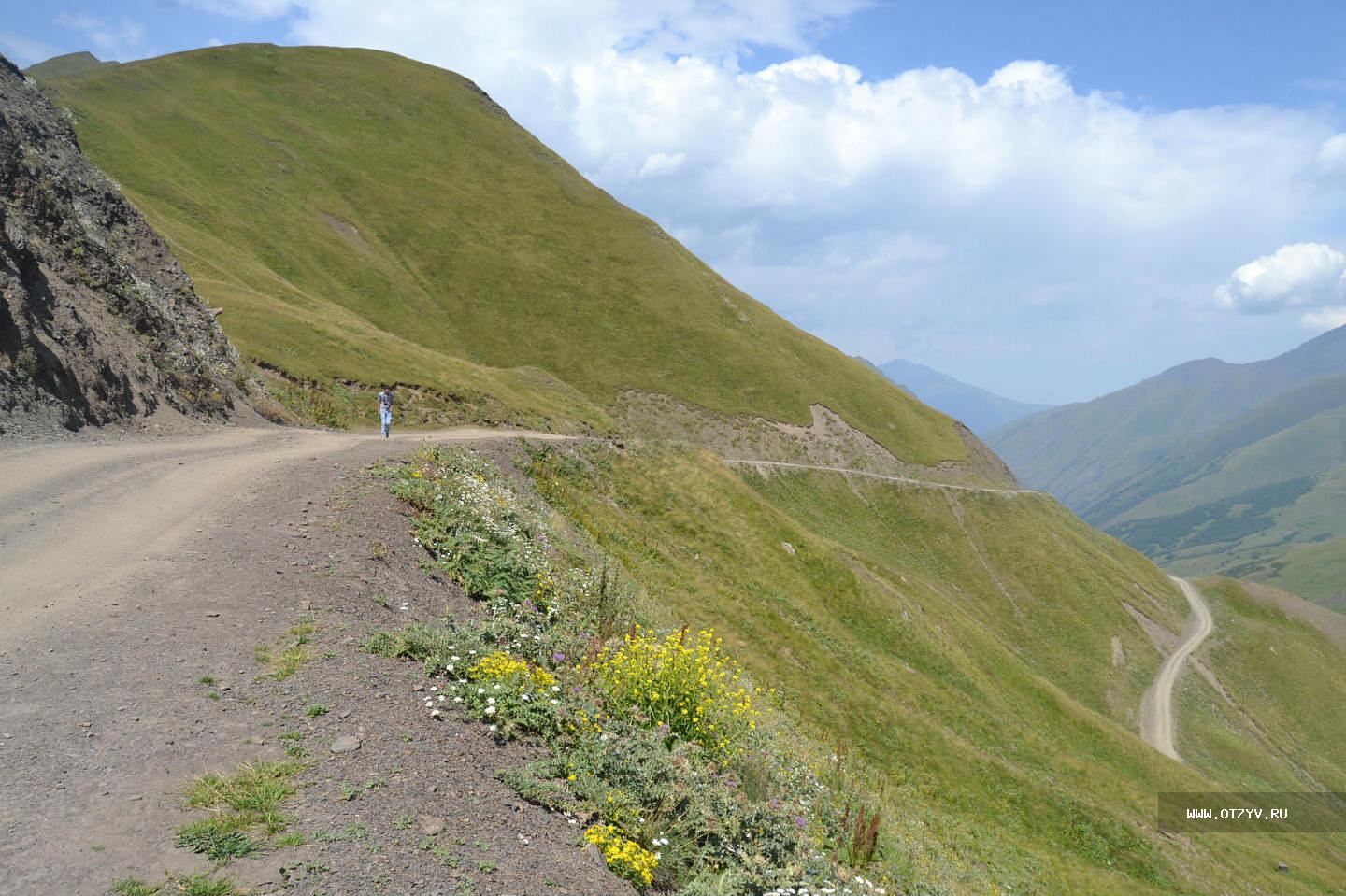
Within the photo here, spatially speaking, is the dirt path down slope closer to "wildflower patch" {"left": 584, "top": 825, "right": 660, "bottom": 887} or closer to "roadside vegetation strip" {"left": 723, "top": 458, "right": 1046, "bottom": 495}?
"wildflower patch" {"left": 584, "top": 825, "right": 660, "bottom": 887}

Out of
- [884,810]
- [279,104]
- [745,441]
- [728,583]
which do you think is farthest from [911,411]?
[279,104]

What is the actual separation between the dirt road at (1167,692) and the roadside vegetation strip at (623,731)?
2329 inches

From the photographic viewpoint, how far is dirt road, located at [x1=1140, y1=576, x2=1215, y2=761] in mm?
59875

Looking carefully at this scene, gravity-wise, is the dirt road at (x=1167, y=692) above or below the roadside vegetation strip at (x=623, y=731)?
below

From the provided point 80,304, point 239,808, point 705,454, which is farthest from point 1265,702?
point 80,304

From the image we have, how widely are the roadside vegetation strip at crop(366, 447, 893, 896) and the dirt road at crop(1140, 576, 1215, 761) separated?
5916 cm

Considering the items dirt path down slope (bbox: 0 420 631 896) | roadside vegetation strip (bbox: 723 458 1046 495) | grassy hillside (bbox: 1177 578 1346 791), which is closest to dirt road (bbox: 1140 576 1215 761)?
grassy hillside (bbox: 1177 578 1346 791)

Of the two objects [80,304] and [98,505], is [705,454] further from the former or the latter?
[98,505]

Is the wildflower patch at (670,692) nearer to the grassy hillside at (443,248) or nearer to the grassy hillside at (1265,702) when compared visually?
the grassy hillside at (443,248)

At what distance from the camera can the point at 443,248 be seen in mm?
99062

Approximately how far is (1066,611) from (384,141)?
125043 mm

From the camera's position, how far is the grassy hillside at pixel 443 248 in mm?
74750

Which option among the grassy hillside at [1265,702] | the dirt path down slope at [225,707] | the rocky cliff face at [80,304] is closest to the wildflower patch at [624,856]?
the dirt path down slope at [225,707]

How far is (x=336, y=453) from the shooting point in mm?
19047
